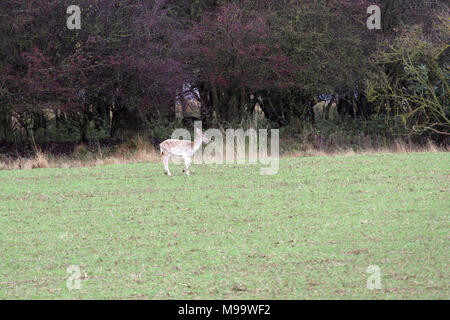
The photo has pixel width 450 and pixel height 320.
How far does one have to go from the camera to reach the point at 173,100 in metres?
28.0

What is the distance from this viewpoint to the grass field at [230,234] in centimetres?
770

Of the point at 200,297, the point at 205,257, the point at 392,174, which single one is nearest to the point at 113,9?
the point at 392,174

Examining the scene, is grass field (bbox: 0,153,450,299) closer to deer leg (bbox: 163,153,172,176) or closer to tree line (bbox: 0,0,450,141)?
deer leg (bbox: 163,153,172,176)

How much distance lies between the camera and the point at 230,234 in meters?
10.2

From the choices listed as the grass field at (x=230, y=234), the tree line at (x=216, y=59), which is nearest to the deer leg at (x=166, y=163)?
Answer: the grass field at (x=230, y=234)

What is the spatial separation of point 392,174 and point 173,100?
13667mm

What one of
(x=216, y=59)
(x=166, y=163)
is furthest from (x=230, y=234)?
(x=216, y=59)

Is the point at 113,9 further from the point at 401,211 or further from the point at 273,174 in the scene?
the point at 401,211

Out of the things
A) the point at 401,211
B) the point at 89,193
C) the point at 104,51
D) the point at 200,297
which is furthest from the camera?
the point at 104,51

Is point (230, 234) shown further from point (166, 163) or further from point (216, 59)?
point (216, 59)

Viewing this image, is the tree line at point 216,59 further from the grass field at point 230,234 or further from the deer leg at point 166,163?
the deer leg at point 166,163

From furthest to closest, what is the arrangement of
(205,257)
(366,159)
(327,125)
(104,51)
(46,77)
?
(327,125), (104,51), (46,77), (366,159), (205,257)

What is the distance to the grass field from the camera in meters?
7.70

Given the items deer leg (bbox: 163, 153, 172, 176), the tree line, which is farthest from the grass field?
the tree line
